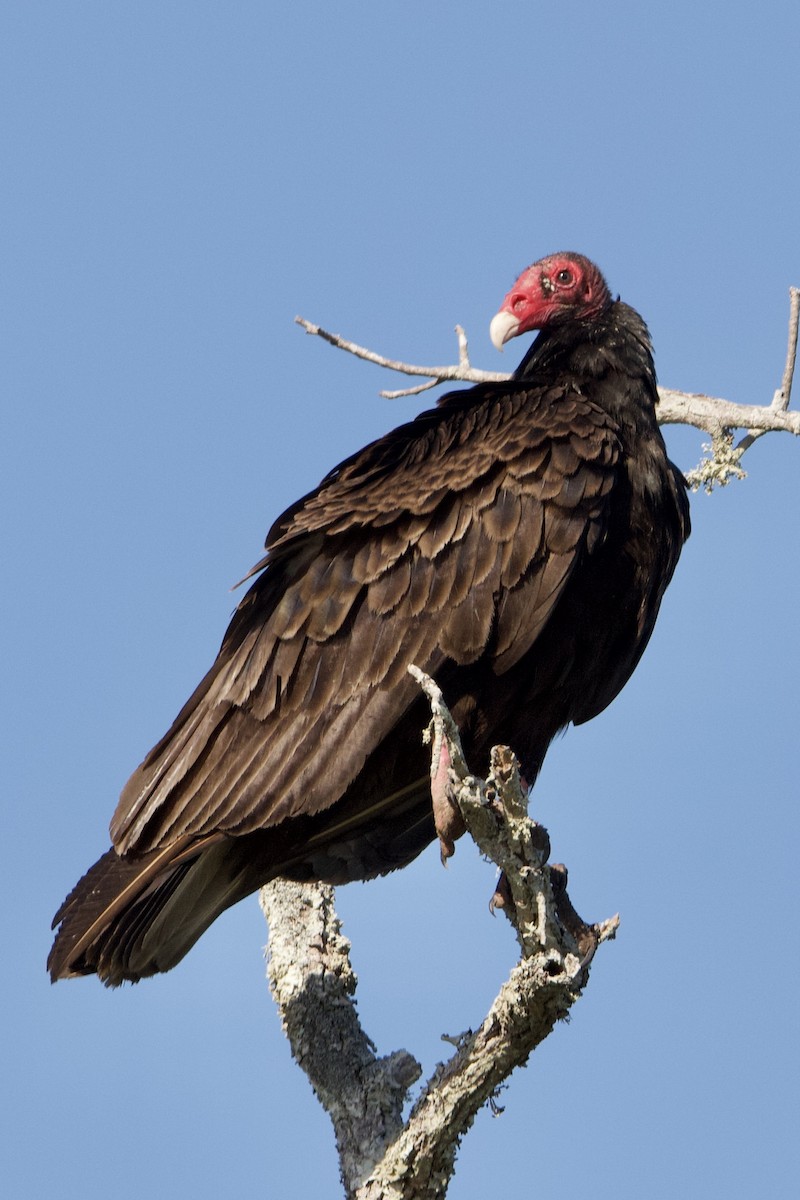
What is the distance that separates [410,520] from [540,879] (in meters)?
1.30

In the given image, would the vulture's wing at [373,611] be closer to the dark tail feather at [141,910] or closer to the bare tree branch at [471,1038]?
the dark tail feather at [141,910]

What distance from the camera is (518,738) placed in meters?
4.84

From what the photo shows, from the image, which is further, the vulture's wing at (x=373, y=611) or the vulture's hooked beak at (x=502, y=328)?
the vulture's hooked beak at (x=502, y=328)

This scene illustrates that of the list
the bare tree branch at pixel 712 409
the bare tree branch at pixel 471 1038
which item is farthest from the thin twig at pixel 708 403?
the bare tree branch at pixel 471 1038

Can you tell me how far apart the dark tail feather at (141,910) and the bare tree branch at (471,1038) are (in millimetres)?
583

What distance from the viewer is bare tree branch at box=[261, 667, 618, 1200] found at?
373 cm

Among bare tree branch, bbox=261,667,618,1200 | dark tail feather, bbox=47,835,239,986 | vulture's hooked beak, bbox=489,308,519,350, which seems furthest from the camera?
vulture's hooked beak, bbox=489,308,519,350

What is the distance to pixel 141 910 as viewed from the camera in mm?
4578

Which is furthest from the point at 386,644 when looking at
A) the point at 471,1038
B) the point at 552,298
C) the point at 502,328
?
the point at 552,298

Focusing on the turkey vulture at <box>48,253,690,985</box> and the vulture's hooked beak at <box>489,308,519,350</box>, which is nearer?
the turkey vulture at <box>48,253,690,985</box>

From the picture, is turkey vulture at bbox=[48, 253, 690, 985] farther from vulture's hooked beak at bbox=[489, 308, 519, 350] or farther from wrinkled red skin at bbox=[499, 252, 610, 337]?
wrinkled red skin at bbox=[499, 252, 610, 337]

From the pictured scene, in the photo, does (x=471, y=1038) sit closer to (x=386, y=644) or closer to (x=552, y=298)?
(x=386, y=644)

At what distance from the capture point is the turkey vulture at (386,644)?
14.8 ft

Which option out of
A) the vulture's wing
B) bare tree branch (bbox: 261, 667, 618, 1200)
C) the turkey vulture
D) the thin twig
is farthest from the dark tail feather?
the thin twig
